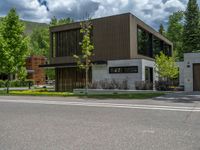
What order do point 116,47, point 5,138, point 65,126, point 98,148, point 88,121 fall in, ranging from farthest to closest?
point 116,47, point 88,121, point 65,126, point 5,138, point 98,148

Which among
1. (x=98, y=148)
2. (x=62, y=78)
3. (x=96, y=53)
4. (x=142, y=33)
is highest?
(x=142, y=33)

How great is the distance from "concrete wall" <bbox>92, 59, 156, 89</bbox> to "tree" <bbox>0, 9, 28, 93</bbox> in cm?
908

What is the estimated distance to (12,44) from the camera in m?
31.2

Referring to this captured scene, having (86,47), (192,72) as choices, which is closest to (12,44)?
(86,47)

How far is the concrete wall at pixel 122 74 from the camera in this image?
26234mm

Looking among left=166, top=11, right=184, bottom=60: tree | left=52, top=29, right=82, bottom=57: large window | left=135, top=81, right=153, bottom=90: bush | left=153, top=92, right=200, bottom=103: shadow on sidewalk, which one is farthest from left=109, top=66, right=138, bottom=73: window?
left=166, top=11, right=184, bottom=60: tree

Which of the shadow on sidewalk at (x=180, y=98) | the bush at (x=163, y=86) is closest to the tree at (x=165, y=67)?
the bush at (x=163, y=86)

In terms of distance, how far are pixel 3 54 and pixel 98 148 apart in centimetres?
2697

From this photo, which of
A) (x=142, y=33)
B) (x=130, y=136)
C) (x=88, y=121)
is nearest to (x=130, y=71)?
(x=142, y=33)

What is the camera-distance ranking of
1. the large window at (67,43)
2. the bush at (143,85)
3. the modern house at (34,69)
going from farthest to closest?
the modern house at (34,69) → the large window at (67,43) → the bush at (143,85)

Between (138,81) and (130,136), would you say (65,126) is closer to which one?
(130,136)

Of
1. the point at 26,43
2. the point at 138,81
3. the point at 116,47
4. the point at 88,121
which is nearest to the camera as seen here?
the point at 88,121

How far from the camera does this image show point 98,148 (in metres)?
5.85

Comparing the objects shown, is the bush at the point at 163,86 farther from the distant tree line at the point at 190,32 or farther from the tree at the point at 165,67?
the distant tree line at the point at 190,32
